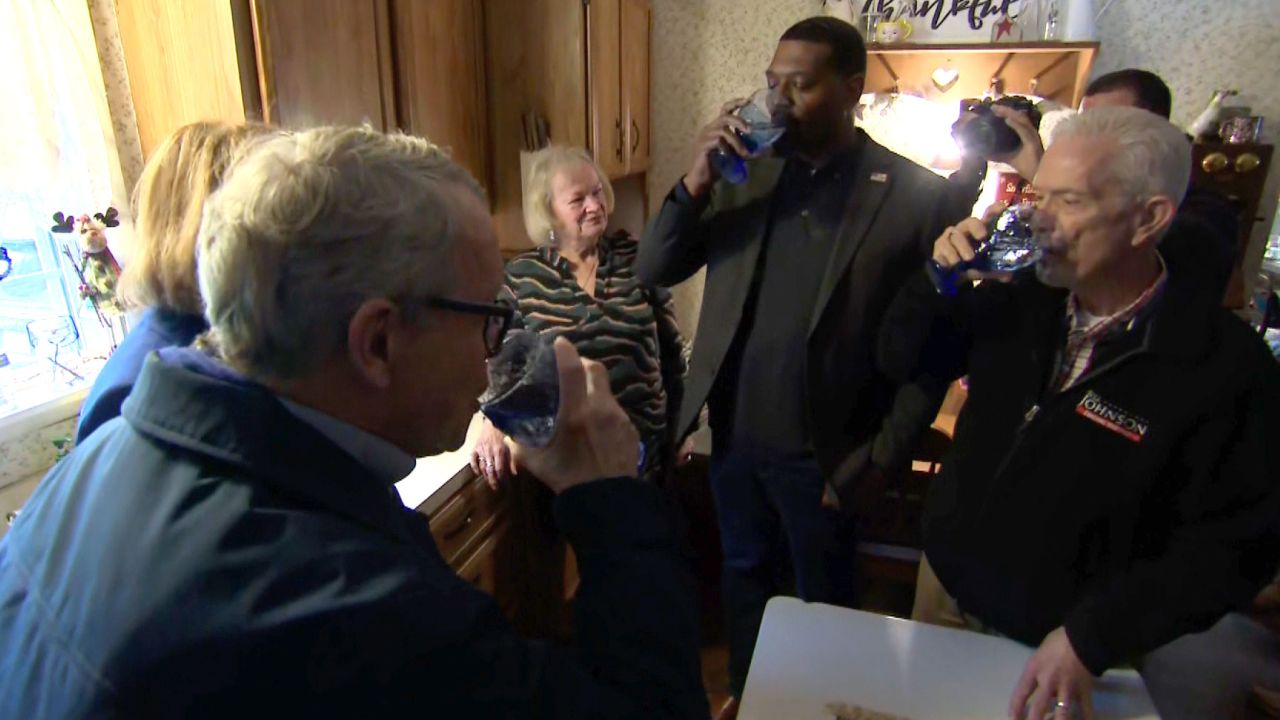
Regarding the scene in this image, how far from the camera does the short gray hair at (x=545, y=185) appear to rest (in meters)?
1.98

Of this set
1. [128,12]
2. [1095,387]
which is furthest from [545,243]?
[1095,387]

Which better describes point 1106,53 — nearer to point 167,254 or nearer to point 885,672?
point 885,672

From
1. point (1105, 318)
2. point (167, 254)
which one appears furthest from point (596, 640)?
point (1105, 318)

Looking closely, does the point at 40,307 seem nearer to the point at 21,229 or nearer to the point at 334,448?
the point at 21,229

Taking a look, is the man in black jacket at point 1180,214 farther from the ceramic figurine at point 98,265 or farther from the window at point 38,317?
the window at point 38,317

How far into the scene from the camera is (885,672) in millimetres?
1021

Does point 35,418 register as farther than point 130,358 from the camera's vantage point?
Yes

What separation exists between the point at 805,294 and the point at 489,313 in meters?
1.05

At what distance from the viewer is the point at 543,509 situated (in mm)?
2148

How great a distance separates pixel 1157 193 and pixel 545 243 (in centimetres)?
133

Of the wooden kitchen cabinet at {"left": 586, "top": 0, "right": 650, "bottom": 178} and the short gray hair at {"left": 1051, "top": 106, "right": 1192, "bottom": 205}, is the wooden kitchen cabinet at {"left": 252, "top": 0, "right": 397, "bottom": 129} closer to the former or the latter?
the wooden kitchen cabinet at {"left": 586, "top": 0, "right": 650, "bottom": 178}

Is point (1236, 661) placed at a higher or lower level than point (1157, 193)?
lower

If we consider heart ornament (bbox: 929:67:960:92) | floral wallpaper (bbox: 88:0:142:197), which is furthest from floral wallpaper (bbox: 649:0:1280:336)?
floral wallpaper (bbox: 88:0:142:197)

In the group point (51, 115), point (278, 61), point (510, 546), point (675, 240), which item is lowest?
point (510, 546)
